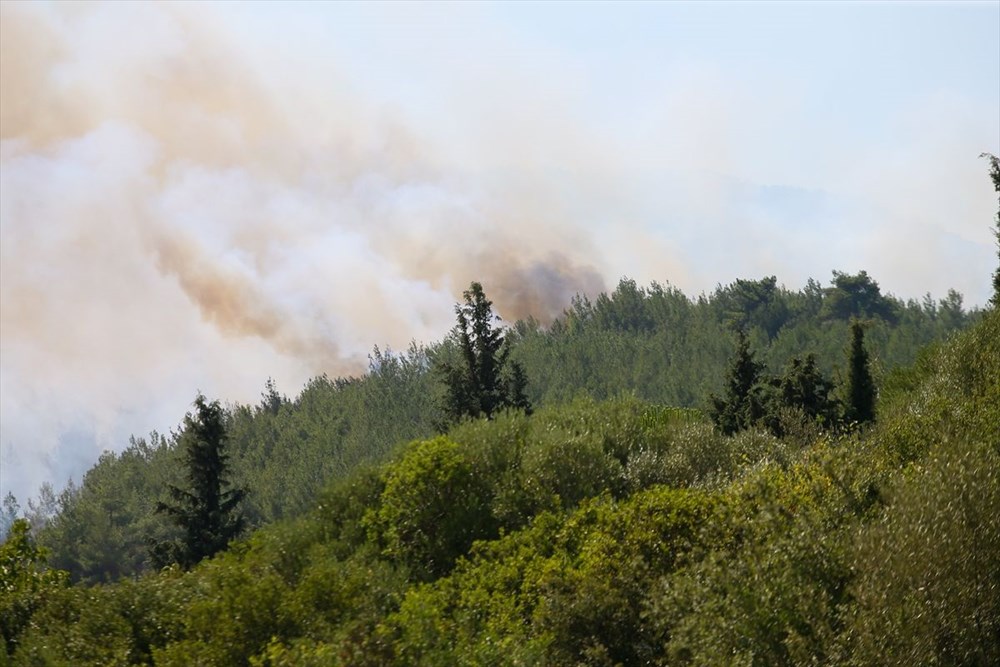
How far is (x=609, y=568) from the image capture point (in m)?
37.7

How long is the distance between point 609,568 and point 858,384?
6034 centimetres

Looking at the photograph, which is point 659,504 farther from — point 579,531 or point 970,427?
point 970,427

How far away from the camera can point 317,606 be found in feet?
120

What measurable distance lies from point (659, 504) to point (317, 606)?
40.7ft

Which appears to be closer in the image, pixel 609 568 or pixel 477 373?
pixel 609 568

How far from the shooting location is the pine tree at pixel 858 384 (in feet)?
300

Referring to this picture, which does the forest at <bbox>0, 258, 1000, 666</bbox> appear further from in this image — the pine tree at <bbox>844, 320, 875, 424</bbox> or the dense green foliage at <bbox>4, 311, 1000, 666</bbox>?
the pine tree at <bbox>844, 320, 875, 424</bbox>

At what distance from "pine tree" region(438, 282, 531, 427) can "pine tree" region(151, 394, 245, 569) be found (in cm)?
1750

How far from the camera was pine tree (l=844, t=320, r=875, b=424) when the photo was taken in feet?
300

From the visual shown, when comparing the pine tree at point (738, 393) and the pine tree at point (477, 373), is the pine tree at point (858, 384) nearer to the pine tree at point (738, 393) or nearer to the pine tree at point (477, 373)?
the pine tree at point (738, 393)

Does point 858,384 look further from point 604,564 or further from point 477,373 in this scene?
point 604,564

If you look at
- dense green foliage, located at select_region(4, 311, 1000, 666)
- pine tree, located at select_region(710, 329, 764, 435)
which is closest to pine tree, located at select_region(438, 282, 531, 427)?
pine tree, located at select_region(710, 329, 764, 435)

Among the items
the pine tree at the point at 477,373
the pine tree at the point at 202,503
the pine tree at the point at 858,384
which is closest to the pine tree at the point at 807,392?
the pine tree at the point at 858,384

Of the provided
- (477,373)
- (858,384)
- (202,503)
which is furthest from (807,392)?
(202,503)
